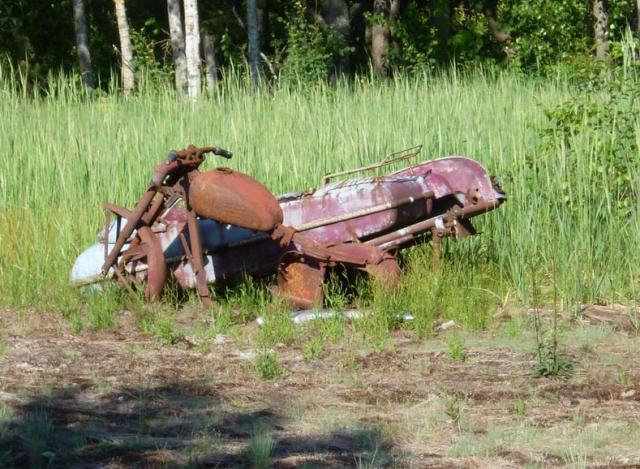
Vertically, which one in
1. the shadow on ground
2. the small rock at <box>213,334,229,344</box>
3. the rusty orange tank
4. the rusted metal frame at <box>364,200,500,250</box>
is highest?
the rusty orange tank

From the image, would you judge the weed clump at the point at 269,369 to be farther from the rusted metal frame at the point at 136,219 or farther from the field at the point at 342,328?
the rusted metal frame at the point at 136,219

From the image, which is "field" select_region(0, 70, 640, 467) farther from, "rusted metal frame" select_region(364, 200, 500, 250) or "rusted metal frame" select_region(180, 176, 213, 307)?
Result: "rusted metal frame" select_region(364, 200, 500, 250)

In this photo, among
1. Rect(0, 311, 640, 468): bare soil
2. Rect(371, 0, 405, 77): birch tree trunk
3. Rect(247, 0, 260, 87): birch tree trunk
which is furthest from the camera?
Rect(371, 0, 405, 77): birch tree trunk

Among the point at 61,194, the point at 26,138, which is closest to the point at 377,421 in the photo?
the point at 61,194

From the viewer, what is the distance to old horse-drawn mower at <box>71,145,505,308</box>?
7.17 metres

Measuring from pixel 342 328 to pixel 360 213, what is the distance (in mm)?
750

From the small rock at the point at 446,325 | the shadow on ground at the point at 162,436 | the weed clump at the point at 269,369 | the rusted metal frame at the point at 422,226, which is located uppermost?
the rusted metal frame at the point at 422,226

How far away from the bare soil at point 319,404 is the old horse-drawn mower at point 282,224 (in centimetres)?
54

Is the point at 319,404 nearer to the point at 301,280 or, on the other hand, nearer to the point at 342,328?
the point at 342,328

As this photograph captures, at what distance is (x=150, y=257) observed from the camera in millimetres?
7387

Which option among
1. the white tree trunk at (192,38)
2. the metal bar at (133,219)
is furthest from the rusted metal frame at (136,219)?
the white tree trunk at (192,38)

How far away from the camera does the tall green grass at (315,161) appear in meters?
7.64

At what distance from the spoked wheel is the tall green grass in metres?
0.46

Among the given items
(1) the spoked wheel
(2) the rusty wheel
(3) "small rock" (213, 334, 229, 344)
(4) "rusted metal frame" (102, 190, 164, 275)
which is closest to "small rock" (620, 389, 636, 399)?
(2) the rusty wheel
